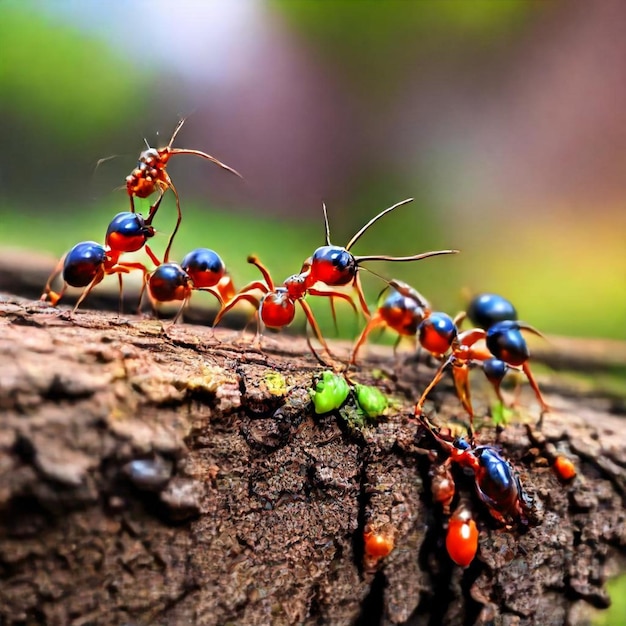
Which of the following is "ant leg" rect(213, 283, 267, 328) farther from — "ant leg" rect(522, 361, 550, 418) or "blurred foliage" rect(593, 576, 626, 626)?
"blurred foliage" rect(593, 576, 626, 626)

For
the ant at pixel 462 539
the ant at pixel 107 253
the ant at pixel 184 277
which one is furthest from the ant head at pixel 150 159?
the ant at pixel 462 539

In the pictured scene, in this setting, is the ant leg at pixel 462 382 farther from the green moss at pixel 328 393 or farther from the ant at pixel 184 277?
the ant at pixel 184 277

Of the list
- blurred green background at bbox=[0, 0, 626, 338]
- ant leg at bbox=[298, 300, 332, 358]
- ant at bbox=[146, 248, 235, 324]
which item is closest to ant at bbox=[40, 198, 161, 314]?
ant at bbox=[146, 248, 235, 324]

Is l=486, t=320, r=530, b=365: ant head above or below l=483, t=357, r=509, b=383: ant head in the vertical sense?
above

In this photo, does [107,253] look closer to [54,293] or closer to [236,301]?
[54,293]

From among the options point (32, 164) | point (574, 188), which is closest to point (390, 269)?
point (574, 188)

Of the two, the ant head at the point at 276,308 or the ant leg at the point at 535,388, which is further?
the ant leg at the point at 535,388

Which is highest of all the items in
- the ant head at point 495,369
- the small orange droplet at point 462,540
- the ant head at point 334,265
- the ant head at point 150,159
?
Result: the ant head at point 150,159

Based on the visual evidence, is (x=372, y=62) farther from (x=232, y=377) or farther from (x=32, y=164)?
(x=232, y=377)
